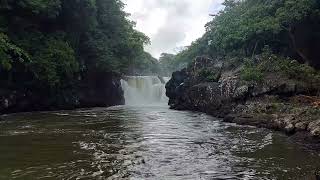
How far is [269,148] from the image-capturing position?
14.0 meters

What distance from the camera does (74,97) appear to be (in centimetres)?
3597

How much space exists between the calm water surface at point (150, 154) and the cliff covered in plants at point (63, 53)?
8.58 meters

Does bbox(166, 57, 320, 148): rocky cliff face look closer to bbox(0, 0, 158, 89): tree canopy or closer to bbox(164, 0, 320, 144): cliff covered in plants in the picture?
bbox(164, 0, 320, 144): cliff covered in plants

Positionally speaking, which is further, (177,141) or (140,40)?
(140,40)

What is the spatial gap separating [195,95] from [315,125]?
702 inches

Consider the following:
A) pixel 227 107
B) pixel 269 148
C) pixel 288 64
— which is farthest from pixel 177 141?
pixel 288 64

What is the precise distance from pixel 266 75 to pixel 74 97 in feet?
55.6

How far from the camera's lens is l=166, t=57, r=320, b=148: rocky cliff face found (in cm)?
1811

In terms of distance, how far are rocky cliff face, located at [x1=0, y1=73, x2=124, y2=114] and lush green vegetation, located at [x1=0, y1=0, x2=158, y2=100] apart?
63cm

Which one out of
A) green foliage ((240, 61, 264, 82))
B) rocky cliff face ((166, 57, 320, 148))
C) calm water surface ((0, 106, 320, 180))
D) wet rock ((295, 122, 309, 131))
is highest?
green foliage ((240, 61, 264, 82))

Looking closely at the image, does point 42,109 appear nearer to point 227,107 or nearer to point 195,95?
point 195,95

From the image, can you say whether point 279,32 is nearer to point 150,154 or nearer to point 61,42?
point 61,42

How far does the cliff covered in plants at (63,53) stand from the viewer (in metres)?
28.9

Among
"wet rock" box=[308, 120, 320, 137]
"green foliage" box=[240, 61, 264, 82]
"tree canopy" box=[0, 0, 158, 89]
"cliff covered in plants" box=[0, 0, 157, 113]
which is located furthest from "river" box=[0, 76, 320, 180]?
"cliff covered in plants" box=[0, 0, 157, 113]
